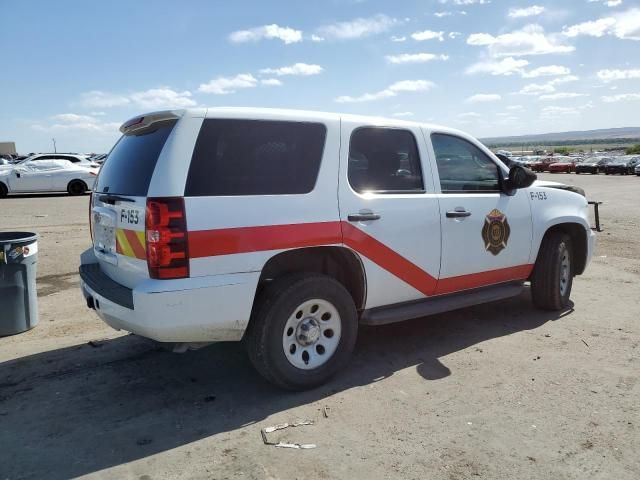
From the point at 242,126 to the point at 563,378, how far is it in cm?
308

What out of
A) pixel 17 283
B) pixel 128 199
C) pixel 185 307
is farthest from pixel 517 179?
pixel 17 283

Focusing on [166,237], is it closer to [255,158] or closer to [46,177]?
[255,158]

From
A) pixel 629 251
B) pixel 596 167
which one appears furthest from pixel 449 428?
pixel 596 167

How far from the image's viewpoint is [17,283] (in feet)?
16.3

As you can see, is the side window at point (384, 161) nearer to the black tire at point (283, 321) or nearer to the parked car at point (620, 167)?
the black tire at point (283, 321)

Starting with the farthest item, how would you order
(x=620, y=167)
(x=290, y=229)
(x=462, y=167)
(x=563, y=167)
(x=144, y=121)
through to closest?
(x=563, y=167)
(x=620, y=167)
(x=462, y=167)
(x=144, y=121)
(x=290, y=229)

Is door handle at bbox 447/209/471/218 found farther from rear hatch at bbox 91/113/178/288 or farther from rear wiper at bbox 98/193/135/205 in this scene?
rear wiper at bbox 98/193/135/205

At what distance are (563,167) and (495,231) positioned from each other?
149 ft

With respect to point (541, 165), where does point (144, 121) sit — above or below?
below

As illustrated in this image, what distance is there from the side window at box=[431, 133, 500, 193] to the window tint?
126 centimetres

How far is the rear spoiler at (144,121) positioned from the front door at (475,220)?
2.25 meters

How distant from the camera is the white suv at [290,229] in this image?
3266mm

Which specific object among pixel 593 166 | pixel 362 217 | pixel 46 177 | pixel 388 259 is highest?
pixel 593 166

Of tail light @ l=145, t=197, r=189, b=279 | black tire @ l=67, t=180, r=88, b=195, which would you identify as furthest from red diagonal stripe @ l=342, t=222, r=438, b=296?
black tire @ l=67, t=180, r=88, b=195
